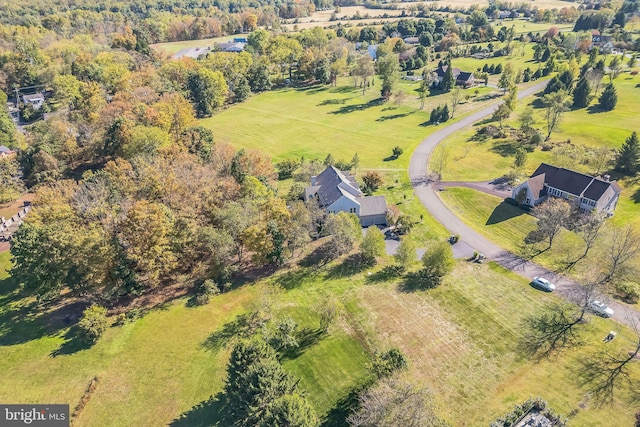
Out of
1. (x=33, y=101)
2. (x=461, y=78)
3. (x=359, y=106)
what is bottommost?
(x=359, y=106)

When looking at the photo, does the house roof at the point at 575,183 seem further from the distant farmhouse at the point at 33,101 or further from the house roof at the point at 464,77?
the distant farmhouse at the point at 33,101

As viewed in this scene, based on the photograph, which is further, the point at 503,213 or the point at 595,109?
the point at 595,109

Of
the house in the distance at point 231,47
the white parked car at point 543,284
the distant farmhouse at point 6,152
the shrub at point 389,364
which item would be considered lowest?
the white parked car at point 543,284

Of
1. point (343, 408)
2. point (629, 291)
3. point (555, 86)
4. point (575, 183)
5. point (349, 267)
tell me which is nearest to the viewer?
point (343, 408)

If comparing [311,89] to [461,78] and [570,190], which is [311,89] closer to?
[461,78]

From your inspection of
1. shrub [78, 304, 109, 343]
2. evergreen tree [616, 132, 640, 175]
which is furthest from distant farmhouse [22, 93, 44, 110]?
evergreen tree [616, 132, 640, 175]

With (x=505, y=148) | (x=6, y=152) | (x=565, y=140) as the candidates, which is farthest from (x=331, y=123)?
(x=6, y=152)

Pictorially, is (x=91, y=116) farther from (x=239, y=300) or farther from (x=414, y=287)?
(x=414, y=287)

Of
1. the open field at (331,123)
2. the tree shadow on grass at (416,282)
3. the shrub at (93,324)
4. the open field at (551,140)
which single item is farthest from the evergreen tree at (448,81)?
the shrub at (93,324)
